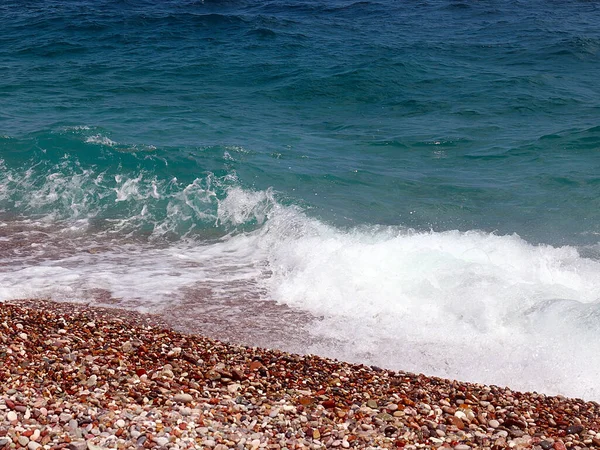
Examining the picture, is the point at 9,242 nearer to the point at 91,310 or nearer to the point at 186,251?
the point at 186,251

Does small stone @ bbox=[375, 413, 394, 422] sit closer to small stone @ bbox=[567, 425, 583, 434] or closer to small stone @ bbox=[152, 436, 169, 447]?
small stone @ bbox=[567, 425, 583, 434]

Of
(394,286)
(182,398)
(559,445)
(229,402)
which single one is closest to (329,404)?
(229,402)

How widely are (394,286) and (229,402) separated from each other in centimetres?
448

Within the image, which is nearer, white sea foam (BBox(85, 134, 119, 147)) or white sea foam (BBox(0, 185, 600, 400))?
white sea foam (BBox(0, 185, 600, 400))

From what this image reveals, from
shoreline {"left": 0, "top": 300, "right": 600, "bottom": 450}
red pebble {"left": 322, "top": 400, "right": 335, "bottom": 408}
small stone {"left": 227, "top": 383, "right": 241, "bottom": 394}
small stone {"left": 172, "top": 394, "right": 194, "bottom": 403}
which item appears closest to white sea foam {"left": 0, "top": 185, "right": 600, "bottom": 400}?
shoreline {"left": 0, "top": 300, "right": 600, "bottom": 450}

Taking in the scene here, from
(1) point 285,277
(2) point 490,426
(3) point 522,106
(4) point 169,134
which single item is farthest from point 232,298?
(3) point 522,106

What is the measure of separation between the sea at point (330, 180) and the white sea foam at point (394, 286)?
0.12 ft

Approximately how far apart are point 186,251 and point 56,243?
2180 millimetres

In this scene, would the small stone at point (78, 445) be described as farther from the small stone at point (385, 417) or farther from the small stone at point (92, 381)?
the small stone at point (385, 417)

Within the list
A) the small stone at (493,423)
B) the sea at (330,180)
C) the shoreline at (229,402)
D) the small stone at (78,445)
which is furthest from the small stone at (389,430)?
the small stone at (78,445)

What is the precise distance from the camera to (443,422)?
6.11 meters

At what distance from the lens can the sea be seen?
925 cm

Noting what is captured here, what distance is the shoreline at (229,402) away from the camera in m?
5.68

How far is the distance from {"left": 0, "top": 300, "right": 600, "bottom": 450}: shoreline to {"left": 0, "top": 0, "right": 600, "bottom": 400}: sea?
1221mm
